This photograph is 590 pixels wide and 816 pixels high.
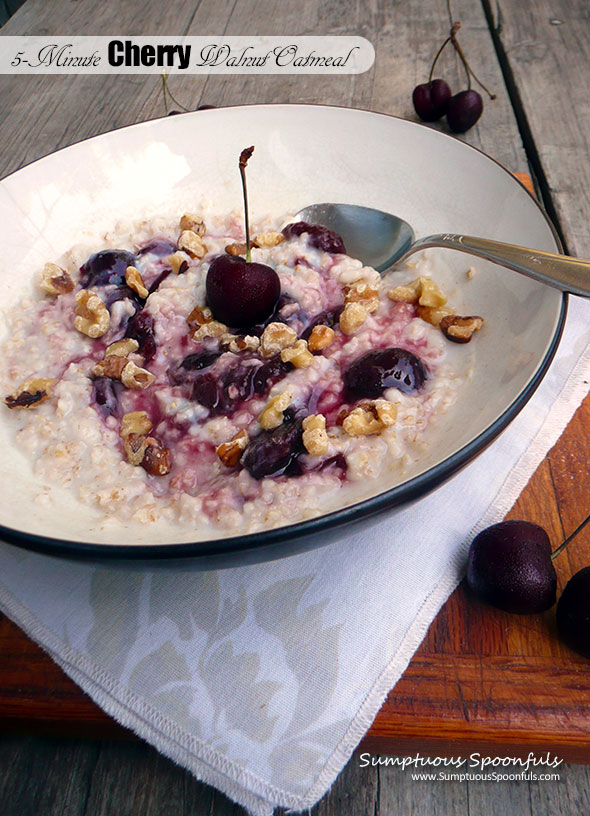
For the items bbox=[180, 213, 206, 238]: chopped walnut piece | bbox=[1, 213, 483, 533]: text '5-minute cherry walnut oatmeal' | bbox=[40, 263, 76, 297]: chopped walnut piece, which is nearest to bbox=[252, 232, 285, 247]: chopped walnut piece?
bbox=[1, 213, 483, 533]: text '5-minute cherry walnut oatmeal'

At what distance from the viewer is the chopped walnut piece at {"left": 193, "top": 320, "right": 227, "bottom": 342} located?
3.62ft

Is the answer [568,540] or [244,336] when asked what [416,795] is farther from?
[244,336]

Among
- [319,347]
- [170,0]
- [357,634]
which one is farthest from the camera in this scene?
[170,0]

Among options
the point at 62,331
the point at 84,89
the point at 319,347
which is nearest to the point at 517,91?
the point at 84,89

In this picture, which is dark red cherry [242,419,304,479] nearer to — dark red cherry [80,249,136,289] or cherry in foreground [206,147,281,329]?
cherry in foreground [206,147,281,329]

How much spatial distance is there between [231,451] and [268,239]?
0.48 meters

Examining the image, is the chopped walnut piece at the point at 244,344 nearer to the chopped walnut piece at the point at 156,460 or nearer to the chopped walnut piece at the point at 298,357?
the chopped walnut piece at the point at 298,357

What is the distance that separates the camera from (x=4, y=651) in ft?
3.09

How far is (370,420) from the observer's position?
3.08 feet

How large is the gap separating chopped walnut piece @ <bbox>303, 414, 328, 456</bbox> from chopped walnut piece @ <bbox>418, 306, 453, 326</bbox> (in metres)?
0.28

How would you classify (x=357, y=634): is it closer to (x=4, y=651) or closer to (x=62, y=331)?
(x=4, y=651)

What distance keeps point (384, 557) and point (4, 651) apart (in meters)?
0.51

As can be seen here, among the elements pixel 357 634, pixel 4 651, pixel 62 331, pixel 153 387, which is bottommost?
pixel 357 634

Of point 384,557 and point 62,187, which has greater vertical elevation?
point 62,187
